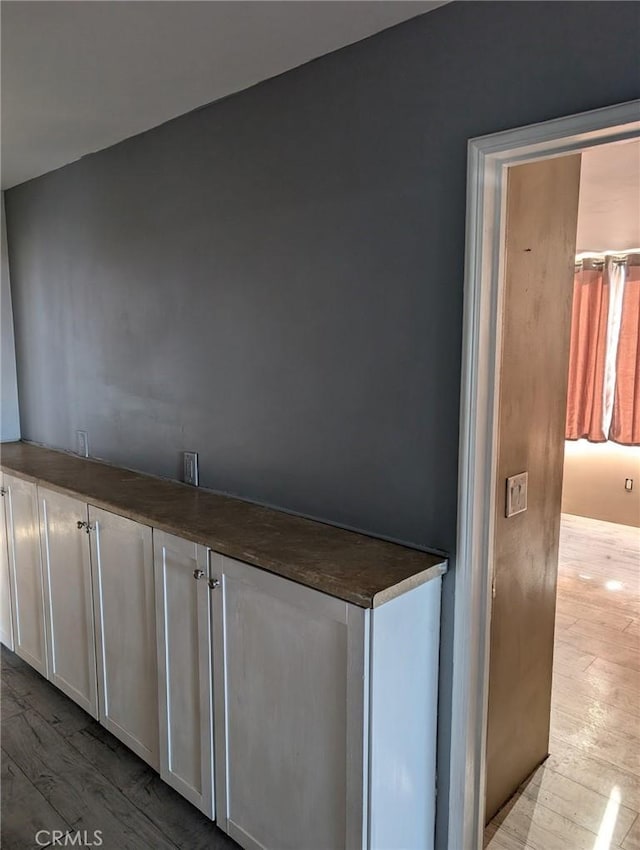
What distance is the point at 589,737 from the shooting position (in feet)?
7.93

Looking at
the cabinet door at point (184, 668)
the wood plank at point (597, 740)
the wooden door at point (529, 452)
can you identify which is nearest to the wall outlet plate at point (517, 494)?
the wooden door at point (529, 452)

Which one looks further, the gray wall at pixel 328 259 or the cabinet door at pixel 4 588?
the cabinet door at pixel 4 588

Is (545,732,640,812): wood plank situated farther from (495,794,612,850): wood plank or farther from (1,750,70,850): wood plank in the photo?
(1,750,70,850): wood plank

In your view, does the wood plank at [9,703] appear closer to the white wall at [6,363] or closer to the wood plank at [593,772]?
the white wall at [6,363]

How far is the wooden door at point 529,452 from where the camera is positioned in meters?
1.78

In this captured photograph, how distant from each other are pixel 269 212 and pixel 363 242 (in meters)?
0.44

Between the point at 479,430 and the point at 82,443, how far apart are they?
7.30ft

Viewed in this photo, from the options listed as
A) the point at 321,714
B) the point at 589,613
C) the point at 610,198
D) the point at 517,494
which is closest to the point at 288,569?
the point at 321,714

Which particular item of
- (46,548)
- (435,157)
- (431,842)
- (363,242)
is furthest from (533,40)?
(46,548)

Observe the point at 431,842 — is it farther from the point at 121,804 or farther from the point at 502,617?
the point at 121,804

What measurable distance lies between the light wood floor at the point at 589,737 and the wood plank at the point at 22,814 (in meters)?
1.41

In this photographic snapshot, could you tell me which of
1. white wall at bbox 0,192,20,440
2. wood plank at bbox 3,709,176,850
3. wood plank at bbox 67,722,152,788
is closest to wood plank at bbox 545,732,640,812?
wood plank at bbox 3,709,176,850

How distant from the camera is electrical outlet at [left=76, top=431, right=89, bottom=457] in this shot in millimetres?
3062

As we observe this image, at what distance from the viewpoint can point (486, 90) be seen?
57.2 inches
